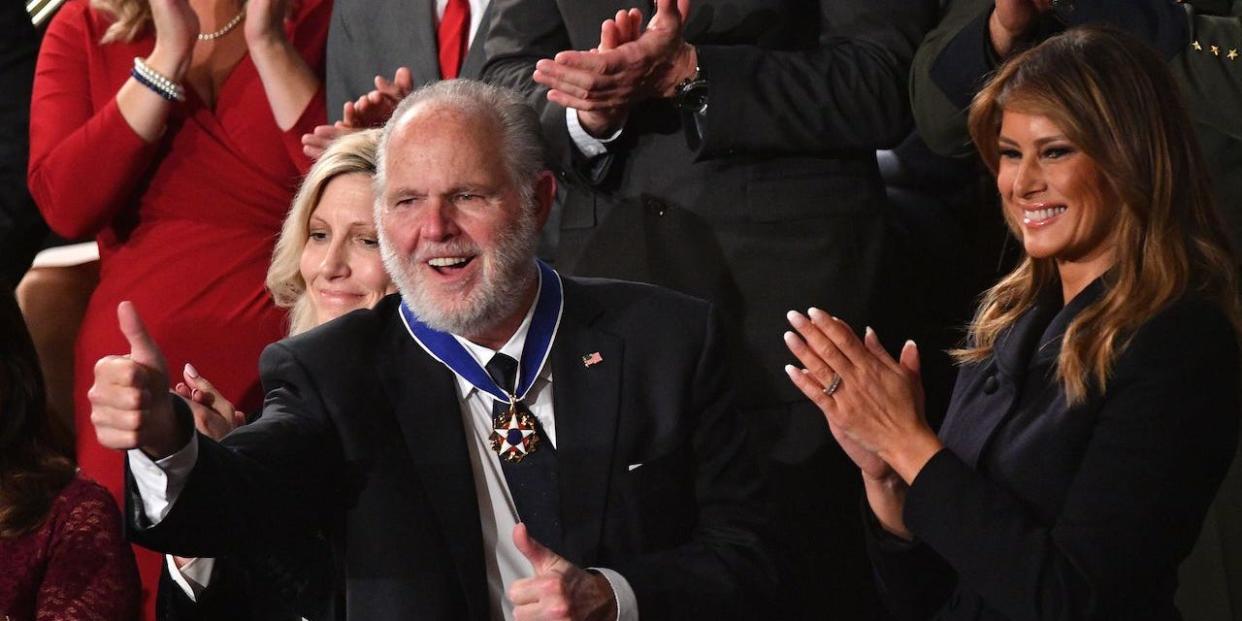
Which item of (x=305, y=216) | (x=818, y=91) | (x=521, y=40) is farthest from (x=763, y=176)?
(x=305, y=216)

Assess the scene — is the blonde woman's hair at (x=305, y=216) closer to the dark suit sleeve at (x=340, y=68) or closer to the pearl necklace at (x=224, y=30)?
the dark suit sleeve at (x=340, y=68)

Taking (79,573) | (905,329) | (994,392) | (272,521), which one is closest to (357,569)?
(272,521)

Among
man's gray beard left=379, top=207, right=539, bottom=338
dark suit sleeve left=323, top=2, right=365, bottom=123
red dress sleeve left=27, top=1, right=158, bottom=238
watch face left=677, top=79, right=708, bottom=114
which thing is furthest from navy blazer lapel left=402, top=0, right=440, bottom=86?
man's gray beard left=379, top=207, right=539, bottom=338

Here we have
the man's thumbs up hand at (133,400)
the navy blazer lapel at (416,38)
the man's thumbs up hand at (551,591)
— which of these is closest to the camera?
the man's thumbs up hand at (133,400)

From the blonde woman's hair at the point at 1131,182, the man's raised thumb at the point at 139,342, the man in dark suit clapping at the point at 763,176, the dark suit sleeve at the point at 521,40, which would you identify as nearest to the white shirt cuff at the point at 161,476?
the man's raised thumb at the point at 139,342

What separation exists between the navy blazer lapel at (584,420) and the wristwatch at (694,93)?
55cm

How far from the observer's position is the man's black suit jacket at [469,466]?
270 cm

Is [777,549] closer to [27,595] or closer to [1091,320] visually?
[1091,320]

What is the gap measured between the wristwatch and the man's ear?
40cm

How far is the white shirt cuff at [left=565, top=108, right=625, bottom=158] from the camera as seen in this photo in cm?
341

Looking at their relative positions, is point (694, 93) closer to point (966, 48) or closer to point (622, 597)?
point (966, 48)

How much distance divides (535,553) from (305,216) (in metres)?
1.42

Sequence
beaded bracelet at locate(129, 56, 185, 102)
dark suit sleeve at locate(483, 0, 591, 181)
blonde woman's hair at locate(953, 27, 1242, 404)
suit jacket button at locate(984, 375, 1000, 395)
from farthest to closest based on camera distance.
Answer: beaded bracelet at locate(129, 56, 185, 102)
dark suit sleeve at locate(483, 0, 591, 181)
suit jacket button at locate(984, 375, 1000, 395)
blonde woman's hair at locate(953, 27, 1242, 404)

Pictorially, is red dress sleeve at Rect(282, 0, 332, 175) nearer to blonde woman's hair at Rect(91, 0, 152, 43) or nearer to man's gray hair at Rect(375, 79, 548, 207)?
blonde woman's hair at Rect(91, 0, 152, 43)
